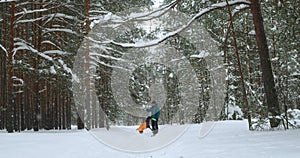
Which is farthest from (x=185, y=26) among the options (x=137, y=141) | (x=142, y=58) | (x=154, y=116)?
(x=142, y=58)

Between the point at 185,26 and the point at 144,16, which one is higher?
the point at 144,16

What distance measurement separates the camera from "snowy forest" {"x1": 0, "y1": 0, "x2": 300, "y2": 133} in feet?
32.9

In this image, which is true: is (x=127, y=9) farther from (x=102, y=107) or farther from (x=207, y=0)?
(x=102, y=107)

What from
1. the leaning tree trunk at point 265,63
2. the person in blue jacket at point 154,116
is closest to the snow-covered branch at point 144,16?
the leaning tree trunk at point 265,63

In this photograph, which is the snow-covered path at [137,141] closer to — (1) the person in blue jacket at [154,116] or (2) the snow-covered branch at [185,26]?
(1) the person in blue jacket at [154,116]

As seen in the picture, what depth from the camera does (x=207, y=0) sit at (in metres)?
11.8

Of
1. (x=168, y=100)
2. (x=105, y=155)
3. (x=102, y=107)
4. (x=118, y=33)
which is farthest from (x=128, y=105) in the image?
(x=105, y=155)

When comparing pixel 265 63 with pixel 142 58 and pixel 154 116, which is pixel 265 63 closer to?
pixel 154 116

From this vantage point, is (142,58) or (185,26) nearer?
(185,26)

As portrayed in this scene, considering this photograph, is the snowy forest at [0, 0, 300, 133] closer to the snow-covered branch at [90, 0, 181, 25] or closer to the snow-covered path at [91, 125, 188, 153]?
the snow-covered branch at [90, 0, 181, 25]

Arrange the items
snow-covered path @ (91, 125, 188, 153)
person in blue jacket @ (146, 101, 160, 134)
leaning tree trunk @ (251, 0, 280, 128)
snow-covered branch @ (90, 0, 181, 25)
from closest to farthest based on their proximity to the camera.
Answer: snow-covered path @ (91, 125, 188, 153)
leaning tree trunk @ (251, 0, 280, 128)
snow-covered branch @ (90, 0, 181, 25)
person in blue jacket @ (146, 101, 160, 134)

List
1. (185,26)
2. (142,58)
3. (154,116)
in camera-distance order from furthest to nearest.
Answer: (142,58) → (154,116) → (185,26)

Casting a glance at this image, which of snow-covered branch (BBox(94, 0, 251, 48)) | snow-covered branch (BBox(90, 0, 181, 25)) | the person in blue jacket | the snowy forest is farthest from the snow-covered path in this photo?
snow-covered branch (BBox(90, 0, 181, 25))

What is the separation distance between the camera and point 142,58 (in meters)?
31.2
